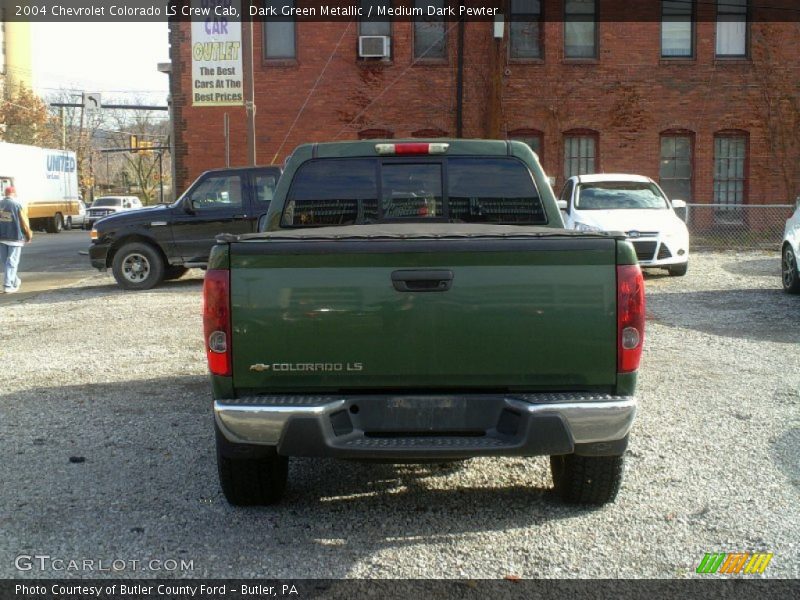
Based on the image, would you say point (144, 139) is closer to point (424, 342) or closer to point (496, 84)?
point (496, 84)

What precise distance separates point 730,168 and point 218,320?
25718 millimetres

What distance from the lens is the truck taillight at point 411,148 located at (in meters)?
6.06

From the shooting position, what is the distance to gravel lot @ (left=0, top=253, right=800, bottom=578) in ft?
14.4

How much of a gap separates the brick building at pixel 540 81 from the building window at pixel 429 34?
0.03 meters

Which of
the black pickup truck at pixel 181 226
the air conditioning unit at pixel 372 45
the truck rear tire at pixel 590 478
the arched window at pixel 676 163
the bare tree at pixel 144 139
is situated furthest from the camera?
the bare tree at pixel 144 139

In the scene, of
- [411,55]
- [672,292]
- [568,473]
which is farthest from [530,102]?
[568,473]

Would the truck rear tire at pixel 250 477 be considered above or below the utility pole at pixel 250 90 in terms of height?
below

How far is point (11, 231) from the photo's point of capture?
16.6 metres

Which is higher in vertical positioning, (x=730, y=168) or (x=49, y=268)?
(x=730, y=168)

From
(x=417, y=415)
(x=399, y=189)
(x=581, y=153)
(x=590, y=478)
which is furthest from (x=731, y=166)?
(x=417, y=415)

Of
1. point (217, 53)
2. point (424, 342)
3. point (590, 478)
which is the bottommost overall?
point (590, 478)

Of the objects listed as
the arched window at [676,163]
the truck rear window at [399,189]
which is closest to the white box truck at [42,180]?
the arched window at [676,163]

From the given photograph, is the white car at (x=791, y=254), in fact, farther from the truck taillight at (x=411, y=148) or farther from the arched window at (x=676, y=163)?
the arched window at (x=676, y=163)

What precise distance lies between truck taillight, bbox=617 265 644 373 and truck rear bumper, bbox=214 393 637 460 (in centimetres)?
19
